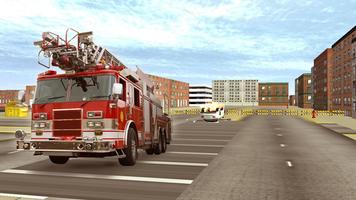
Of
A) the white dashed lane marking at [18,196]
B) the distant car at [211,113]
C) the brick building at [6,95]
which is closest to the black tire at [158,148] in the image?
the white dashed lane marking at [18,196]

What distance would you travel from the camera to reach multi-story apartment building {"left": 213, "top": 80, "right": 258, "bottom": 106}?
190000mm

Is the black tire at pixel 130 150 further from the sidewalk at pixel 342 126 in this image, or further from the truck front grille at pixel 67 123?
the sidewalk at pixel 342 126

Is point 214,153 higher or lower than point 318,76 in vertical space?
lower

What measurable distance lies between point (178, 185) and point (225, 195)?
1398 mm

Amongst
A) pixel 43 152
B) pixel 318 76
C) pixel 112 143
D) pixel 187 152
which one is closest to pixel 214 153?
pixel 187 152

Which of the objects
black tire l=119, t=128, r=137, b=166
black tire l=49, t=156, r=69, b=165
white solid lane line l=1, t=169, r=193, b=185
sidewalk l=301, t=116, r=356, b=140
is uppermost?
black tire l=119, t=128, r=137, b=166

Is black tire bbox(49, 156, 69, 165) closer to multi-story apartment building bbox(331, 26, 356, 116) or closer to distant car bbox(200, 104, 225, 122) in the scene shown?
distant car bbox(200, 104, 225, 122)

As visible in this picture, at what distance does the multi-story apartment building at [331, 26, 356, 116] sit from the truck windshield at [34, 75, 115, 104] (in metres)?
65.2

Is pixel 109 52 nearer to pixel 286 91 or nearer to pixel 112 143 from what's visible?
pixel 112 143

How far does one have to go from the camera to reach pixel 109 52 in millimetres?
11398

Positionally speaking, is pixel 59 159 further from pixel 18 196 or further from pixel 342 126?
pixel 342 126

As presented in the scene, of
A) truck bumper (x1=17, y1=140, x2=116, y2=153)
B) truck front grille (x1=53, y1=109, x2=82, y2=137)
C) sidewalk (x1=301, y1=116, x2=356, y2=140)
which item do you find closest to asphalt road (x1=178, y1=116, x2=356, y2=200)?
truck bumper (x1=17, y1=140, x2=116, y2=153)

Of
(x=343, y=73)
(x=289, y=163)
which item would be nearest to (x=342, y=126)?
(x=289, y=163)

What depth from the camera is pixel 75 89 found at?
10.4m
